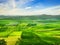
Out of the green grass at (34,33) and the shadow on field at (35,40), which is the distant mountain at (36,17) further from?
the shadow on field at (35,40)

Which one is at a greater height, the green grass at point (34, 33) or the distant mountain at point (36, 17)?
the distant mountain at point (36, 17)

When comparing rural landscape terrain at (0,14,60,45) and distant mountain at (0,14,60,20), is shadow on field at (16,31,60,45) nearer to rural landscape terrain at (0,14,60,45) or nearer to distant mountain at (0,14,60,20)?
rural landscape terrain at (0,14,60,45)

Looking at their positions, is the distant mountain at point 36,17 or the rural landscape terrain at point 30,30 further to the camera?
the distant mountain at point 36,17

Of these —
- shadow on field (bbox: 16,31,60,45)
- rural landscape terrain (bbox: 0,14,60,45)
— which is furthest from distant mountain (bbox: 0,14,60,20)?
shadow on field (bbox: 16,31,60,45)

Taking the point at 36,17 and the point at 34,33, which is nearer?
the point at 34,33

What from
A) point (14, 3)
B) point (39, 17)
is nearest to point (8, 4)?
point (14, 3)

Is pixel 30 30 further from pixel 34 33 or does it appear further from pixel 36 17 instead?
pixel 36 17

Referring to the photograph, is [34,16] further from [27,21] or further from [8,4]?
[8,4]

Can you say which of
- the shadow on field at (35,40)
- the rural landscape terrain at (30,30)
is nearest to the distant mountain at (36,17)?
the rural landscape terrain at (30,30)

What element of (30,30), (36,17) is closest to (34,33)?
(30,30)
